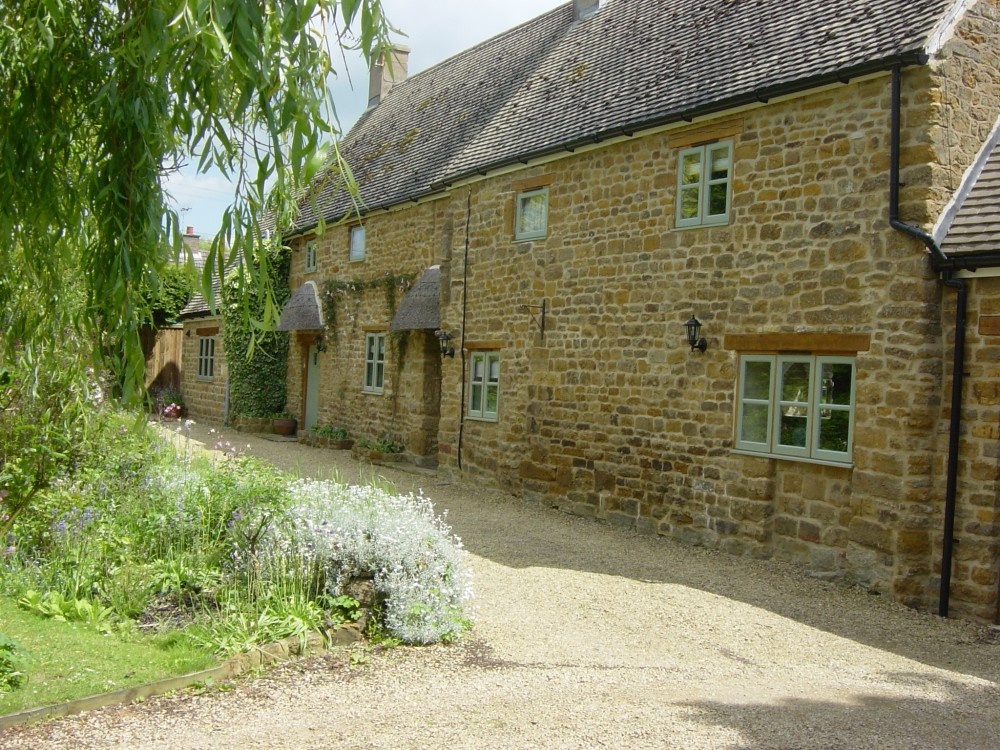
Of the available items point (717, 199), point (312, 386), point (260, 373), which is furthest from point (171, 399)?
point (717, 199)

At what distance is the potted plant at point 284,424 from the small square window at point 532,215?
9349mm

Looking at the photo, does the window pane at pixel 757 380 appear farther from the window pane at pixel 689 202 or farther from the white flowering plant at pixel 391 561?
the white flowering plant at pixel 391 561

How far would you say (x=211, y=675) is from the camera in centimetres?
531

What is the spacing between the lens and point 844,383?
28.8 ft

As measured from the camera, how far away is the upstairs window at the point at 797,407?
877 cm

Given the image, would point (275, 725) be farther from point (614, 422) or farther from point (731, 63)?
point (731, 63)

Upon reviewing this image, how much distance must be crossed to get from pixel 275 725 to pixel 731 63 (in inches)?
345

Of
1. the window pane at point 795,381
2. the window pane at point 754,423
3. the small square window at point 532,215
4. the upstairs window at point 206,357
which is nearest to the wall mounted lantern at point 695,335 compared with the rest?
the window pane at point 754,423

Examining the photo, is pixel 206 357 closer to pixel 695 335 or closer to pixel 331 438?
pixel 331 438

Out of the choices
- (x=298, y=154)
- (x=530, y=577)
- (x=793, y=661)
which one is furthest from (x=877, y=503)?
(x=298, y=154)

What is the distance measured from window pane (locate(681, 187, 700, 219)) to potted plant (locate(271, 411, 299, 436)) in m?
12.4

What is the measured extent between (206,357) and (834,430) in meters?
18.4

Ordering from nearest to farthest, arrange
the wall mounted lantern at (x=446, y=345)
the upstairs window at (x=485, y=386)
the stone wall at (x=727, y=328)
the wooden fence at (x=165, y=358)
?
the stone wall at (x=727, y=328), the upstairs window at (x=485, y=386), the wall mounted lantern at (x=446, y=345), the wooden fence at (x=165, y=358)

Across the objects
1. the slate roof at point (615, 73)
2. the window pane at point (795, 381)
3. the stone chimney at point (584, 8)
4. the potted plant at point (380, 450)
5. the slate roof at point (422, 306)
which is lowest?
the potted plant at point (380, 450)
